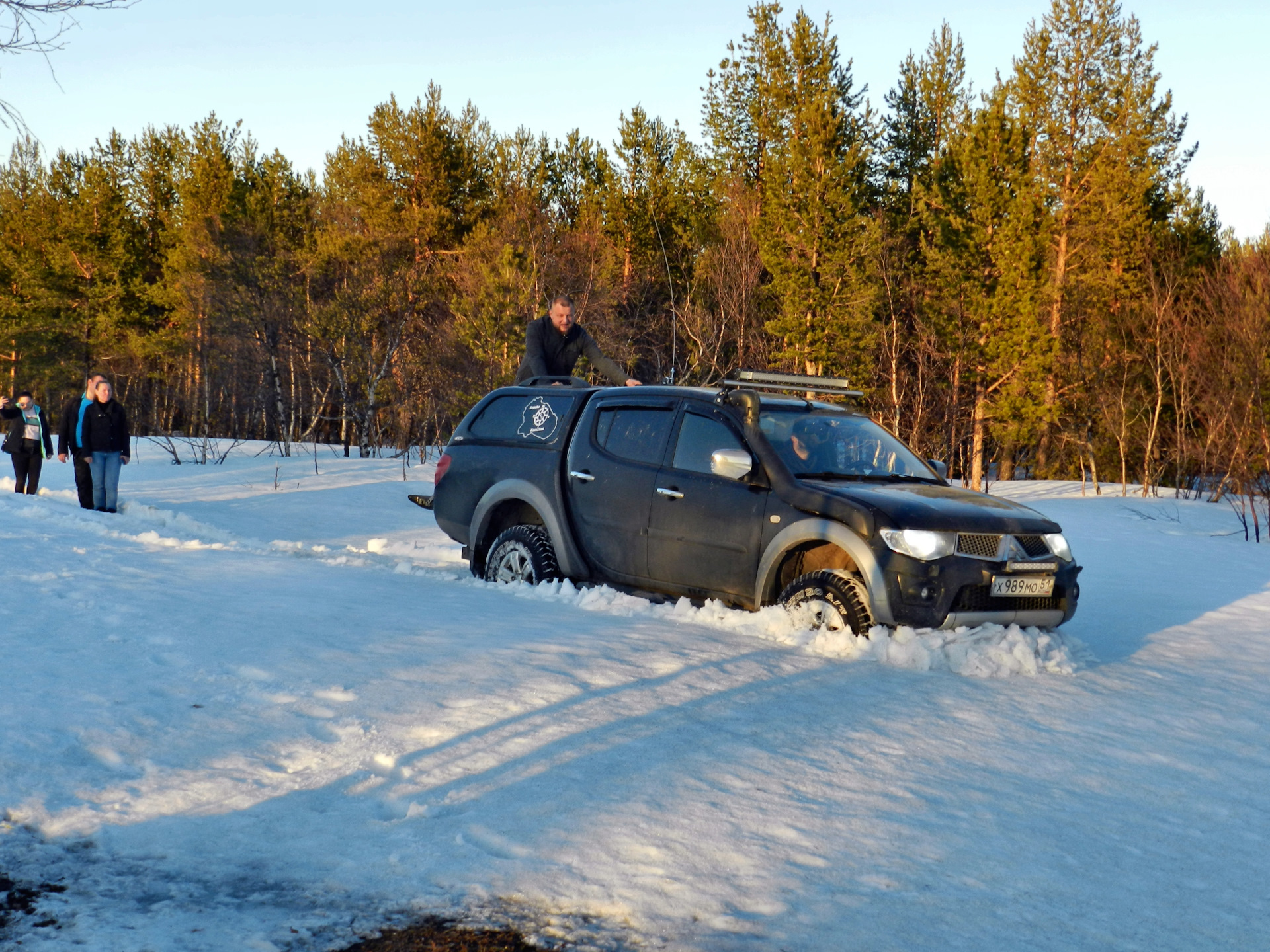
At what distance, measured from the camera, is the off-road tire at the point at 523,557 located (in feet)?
24.3

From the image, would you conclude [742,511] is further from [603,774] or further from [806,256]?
[806,256]

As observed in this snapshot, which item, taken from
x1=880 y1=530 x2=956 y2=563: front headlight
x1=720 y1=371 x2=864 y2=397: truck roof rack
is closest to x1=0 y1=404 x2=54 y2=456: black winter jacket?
x1=720 y1=371 x2=864 y2=397: truck roof rack

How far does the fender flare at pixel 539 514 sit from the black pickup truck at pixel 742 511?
0.04 ft

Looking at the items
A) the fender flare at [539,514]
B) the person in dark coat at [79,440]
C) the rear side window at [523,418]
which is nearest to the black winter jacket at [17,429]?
the person in dark coat at [79,440]

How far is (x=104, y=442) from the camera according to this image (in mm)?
13336

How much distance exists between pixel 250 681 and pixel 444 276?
97.8ft

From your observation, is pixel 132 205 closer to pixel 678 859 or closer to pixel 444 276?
pixel 444 276

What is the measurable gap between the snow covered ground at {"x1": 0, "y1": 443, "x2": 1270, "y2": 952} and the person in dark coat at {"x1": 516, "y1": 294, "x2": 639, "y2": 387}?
2.67 m

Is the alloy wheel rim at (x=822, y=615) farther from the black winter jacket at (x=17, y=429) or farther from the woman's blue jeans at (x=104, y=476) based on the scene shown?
the black winter jacket at (x=17, y=429)

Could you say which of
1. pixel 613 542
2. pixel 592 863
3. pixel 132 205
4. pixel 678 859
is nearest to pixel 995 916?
pixel 678 859

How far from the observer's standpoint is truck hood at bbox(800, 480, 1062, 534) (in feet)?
18.9

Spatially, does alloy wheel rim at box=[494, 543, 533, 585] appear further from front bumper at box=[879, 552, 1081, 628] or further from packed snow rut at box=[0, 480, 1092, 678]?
front bumper at box=[879, 552, 1081, 628]

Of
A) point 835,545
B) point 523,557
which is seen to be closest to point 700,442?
point 835,545

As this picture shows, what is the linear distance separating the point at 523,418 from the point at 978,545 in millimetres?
3618
